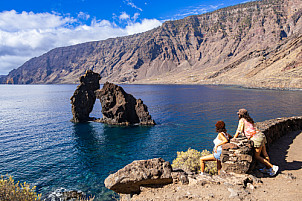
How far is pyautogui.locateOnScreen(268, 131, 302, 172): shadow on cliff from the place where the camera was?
11.2 meters

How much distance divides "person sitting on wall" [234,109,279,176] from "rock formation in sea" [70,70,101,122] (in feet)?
153

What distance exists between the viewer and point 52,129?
41.6 m

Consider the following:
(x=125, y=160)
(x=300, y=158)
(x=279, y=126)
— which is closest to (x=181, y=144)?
(x=125, y=160)

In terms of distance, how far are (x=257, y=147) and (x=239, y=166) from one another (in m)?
1.40

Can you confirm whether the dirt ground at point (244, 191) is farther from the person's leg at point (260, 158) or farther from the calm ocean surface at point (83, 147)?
the calm ocean surface at point (83, 147)

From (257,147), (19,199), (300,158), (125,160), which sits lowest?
(125,160)

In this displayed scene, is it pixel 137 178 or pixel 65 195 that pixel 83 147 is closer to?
pixel 65 195

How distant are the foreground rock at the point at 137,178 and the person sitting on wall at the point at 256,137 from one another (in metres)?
4.68

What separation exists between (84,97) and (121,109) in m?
13.1

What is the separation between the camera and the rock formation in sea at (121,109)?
4647cm

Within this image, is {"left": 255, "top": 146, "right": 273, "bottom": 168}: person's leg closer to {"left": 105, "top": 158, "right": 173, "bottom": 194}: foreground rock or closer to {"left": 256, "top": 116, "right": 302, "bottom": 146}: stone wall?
{"left": 256, "top": 116, "right": 302, "bottom": 146}: stone wall

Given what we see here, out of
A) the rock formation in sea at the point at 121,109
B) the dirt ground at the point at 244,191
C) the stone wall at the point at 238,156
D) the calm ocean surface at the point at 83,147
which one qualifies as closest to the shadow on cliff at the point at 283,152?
the dirt ground at the point at 244,191

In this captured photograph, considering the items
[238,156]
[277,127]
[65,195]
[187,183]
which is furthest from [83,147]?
[277,127]

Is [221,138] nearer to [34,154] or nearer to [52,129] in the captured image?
[34,154]
